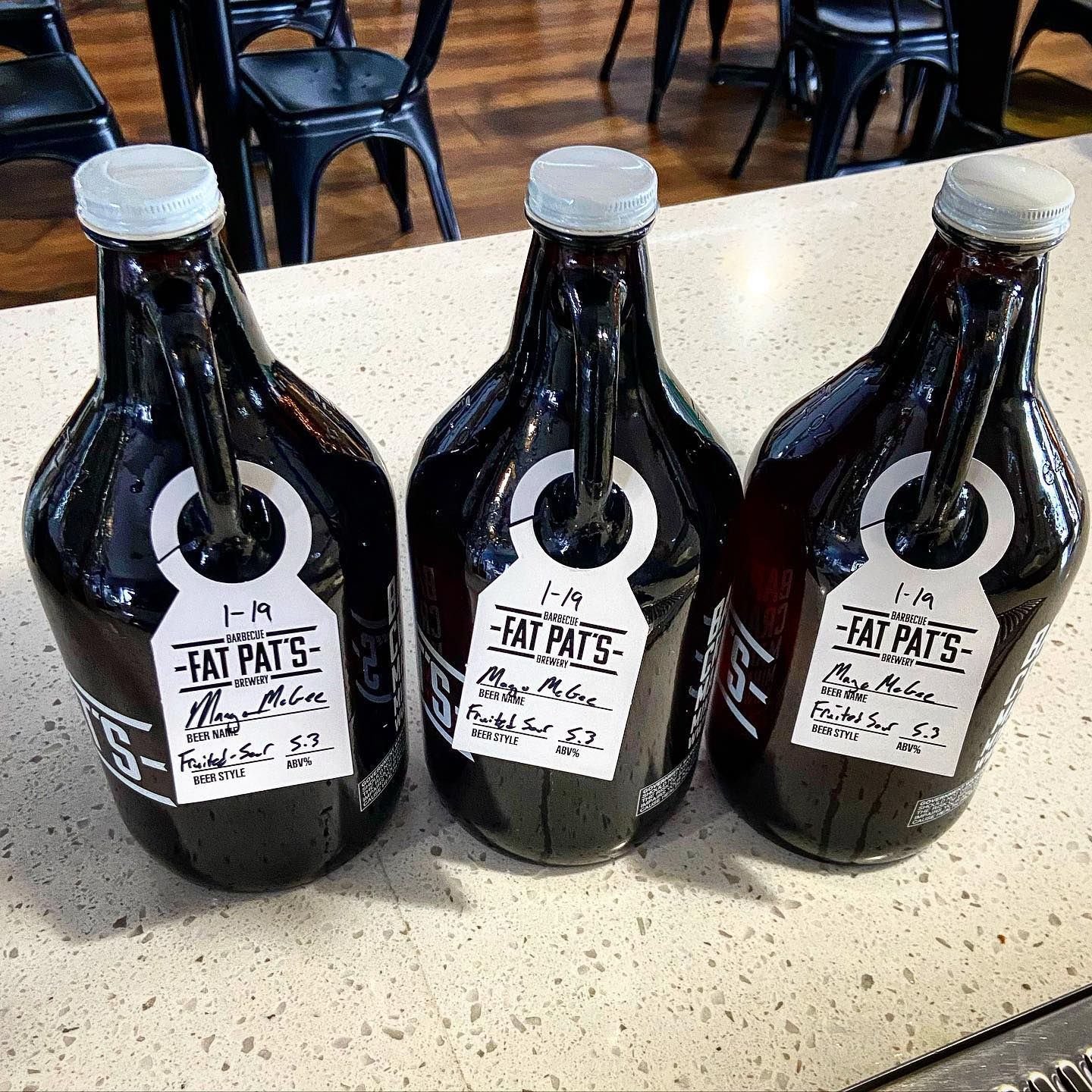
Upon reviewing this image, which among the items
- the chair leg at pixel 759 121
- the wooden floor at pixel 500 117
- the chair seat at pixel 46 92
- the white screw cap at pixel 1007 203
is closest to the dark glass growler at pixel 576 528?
the white screw cap at pixel 1007 203

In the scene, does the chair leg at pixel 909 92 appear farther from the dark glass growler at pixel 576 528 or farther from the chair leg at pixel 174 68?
the dark glass growler at pixel 576 528

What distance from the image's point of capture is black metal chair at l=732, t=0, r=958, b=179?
2.28 m

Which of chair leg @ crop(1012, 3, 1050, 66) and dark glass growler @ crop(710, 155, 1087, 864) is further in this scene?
chair leg @ crop(1012, 3, 1050, 66)

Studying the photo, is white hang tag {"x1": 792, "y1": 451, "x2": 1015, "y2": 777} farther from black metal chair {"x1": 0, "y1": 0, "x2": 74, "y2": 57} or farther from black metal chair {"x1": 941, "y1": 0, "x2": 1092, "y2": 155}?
black metal chair {"x1": 0, "y1": 0, "x2": 74, "y2": 57}

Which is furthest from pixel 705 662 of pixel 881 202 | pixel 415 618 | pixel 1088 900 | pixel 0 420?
pixel 881 202

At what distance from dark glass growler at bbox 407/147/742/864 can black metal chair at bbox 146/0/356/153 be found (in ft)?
5.47

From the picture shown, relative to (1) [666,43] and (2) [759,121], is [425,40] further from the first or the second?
(1) [666,43]

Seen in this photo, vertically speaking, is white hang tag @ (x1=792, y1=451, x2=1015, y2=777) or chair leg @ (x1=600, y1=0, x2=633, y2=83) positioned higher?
white hang tag @ (x1=792, y1=451, x2=1015, y2=777)

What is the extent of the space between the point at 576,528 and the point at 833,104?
2216 mm

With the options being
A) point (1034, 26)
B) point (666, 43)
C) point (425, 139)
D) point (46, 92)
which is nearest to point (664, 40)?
→ point (666, 43)

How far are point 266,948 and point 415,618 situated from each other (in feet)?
0.54

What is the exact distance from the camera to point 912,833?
522mm

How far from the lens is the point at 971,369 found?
0.38 metres

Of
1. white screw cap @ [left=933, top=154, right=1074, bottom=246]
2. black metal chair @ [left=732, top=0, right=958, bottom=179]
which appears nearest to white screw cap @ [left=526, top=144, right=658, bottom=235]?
white screw cap @ [left=933, top=154, right=1074, bottom=246]
